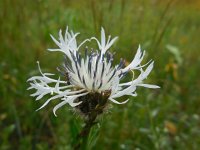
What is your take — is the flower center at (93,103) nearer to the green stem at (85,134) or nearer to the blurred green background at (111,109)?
the green stem at (85,134)

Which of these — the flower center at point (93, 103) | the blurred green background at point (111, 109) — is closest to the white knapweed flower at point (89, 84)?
the flower center at point (93, 103)

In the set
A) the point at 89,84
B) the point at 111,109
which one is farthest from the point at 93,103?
the point at 111,109

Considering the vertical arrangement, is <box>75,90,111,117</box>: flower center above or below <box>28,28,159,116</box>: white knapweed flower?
below

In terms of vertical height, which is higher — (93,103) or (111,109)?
(93,103)

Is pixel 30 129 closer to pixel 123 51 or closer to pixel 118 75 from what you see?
pixel 123 51

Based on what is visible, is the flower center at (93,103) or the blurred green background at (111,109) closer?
the flower center at (93,103)

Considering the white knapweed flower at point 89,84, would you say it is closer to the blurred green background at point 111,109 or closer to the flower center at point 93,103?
the flower center at point 93,103

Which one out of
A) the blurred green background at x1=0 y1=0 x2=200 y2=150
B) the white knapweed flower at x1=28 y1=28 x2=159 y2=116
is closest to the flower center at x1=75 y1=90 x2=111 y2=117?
the white knapweed flower at x1=28 y1=28 x2=159 y2=116

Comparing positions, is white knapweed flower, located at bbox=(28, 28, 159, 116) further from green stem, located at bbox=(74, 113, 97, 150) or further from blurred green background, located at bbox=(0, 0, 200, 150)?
blurred green background, located at bbox=(0, 0, 200, 150)

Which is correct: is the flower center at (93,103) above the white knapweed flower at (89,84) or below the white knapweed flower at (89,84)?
below

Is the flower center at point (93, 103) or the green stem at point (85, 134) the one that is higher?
the flower center at point (93, 103)

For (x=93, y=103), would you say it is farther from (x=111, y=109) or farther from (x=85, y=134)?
(x=111, y=109)

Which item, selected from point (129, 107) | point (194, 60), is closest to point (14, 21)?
point (129, 107)
